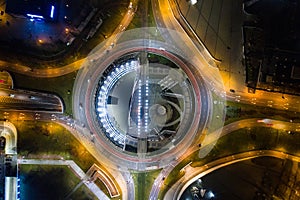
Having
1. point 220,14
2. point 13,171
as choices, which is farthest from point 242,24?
point 13,171

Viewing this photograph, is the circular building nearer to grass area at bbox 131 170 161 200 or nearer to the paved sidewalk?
grass area at bbox 131 170 161 200

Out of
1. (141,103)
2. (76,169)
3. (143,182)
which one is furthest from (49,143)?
(143,182)

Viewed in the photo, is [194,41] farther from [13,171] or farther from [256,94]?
[13,171]

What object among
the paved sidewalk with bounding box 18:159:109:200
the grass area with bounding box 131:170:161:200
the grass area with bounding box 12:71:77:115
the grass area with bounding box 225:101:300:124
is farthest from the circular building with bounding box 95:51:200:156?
the paved sidewalk with bounding box 18:159:109:200

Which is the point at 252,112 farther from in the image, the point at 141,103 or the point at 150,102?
the point at 141,103

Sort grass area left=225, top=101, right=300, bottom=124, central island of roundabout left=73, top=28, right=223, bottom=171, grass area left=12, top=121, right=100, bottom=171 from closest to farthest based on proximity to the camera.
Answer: grass area left=12, top=121, right=100, bottom=171
central island of roundabout left=73, top=28, right=223, bottom=171
grass area left=225, top=101, right=300, bottom=124

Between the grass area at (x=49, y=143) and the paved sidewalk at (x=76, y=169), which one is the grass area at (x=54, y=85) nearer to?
the grass area at (x=49, y=143)
